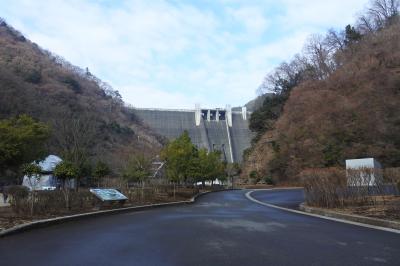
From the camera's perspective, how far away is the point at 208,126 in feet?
413

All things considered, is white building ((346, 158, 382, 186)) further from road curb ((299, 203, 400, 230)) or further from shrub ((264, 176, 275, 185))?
shrub ((264, 176, 275, 185))

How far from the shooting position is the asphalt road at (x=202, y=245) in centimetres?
776

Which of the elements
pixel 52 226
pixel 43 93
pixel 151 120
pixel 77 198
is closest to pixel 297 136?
pixel 43 93

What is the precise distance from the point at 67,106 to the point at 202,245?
6616 centimetres

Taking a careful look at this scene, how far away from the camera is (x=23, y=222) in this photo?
12914 mm

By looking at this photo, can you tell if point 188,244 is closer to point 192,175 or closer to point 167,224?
point 167,224

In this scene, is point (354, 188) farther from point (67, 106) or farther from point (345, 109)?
point (67, 106)

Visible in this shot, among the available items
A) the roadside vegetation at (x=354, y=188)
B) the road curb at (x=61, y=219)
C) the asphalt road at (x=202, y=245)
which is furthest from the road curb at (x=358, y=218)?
the road curb at (x=61, y=219)

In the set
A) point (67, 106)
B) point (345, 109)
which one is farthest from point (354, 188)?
point (67, 106)

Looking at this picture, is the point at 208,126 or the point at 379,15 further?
the point at 208,126

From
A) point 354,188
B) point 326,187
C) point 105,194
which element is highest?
point 105,194

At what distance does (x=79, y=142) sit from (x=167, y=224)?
36570 millimetres

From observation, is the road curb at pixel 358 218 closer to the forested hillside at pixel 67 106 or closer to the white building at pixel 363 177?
the white building at pixel 363 177

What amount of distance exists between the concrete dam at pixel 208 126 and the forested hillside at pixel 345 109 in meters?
40.6
